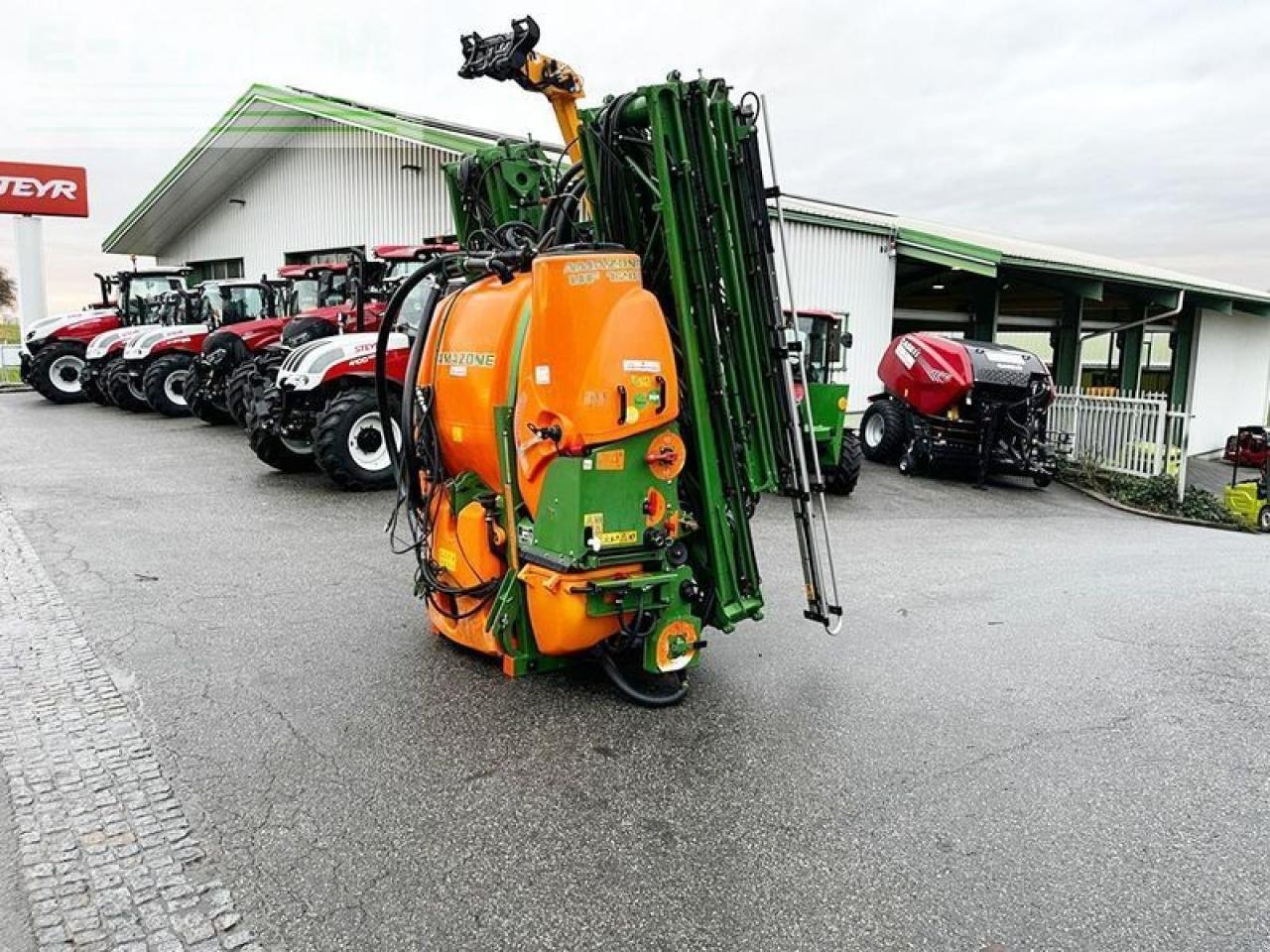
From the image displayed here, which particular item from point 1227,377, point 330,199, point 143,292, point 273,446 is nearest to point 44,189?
point 143,292

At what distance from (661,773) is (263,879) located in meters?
1.49

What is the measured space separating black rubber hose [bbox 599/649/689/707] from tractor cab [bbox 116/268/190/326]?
15.7 meters

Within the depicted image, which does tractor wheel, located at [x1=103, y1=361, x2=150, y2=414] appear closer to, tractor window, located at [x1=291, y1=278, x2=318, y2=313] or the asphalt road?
tractor window, located at [x1=291, y1=278, x2=318, y2=313]

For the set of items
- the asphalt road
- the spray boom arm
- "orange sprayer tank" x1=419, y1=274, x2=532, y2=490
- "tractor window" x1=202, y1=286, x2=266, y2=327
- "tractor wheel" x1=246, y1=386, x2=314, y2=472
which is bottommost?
the asphalt road

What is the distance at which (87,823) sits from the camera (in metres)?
3.21

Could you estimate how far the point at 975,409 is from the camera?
12633 mm

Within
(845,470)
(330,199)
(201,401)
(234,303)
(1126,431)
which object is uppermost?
(330,199)

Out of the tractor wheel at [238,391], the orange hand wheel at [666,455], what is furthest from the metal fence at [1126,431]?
the orange hand wheel at [666,455]

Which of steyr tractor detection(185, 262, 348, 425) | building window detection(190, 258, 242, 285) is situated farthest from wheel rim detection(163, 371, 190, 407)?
building window detection(190, 258, 242, 285)

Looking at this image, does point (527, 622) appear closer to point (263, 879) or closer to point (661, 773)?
point (661, 773)

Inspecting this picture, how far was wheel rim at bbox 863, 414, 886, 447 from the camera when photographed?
45.8 feet

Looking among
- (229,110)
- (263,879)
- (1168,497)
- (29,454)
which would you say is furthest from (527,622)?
(229,110)

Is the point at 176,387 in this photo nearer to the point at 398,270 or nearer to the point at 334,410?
the point at 398,270

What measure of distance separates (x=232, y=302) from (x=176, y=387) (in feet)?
5.55
